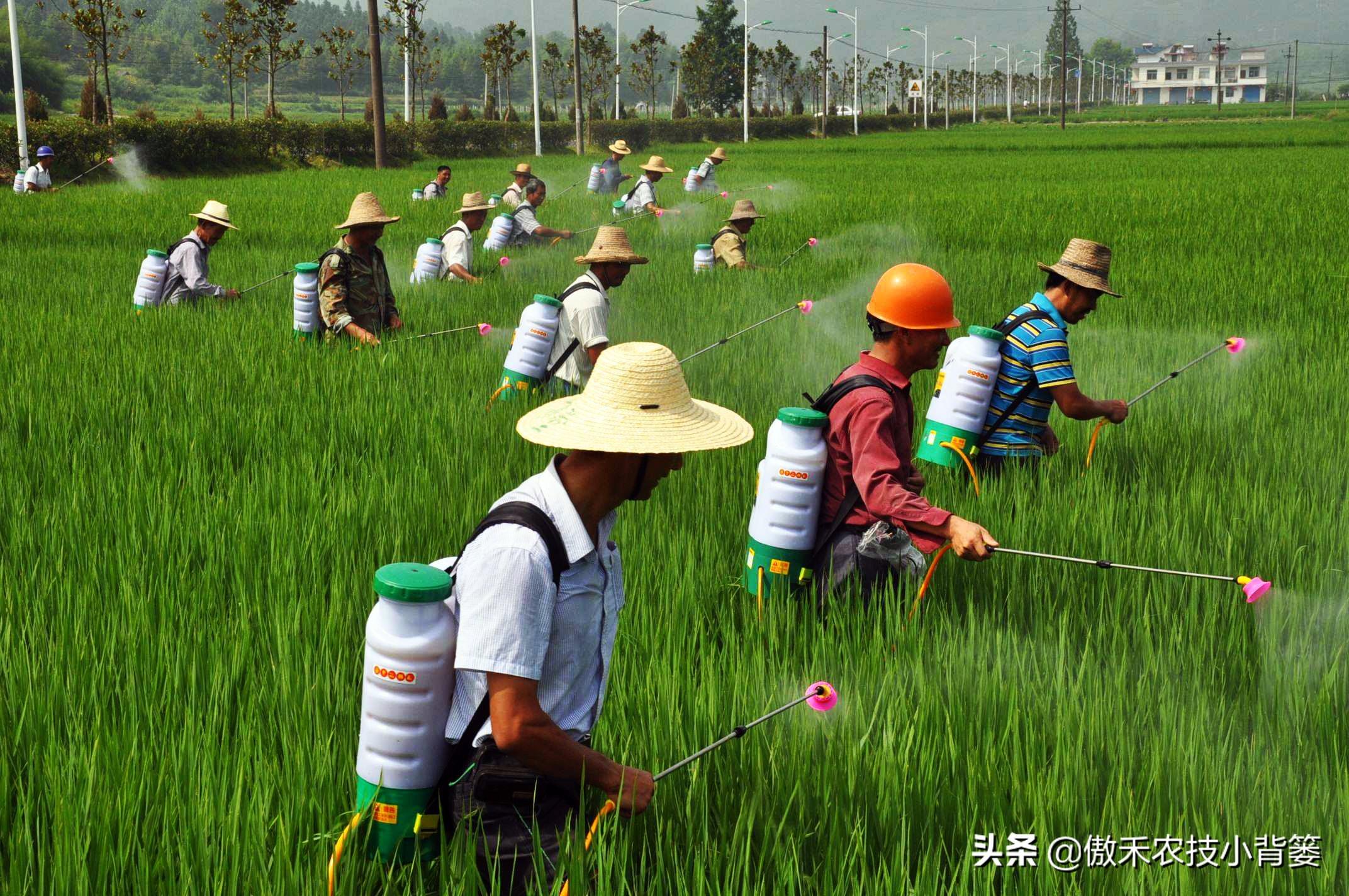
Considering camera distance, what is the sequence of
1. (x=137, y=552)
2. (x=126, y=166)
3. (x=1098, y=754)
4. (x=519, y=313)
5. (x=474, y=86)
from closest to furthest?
1. (x=1098, y=754)
2. (x=137, y=552)
3. (x=519, y=313)
4. (x=126, y=166)
5. (x=474, y=86)

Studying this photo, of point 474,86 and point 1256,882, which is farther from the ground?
point 474,86

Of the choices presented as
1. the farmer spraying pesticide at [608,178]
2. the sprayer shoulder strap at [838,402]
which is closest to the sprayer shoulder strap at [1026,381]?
the sprayer shoulder strap at [838,402]

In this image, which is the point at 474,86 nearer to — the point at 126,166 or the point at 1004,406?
the point at 126,166

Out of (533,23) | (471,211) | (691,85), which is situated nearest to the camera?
(471,211)

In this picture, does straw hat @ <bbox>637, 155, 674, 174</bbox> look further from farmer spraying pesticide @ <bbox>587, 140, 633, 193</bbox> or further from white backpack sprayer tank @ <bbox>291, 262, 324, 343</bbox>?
white backpack sprayer tank @ <bbox>291, 262, 324, 343</bbox>

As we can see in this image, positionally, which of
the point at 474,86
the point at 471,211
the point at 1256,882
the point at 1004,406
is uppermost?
the point at 474,86

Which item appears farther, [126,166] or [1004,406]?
[126,166]

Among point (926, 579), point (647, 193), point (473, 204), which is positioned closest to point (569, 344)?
point (926, 579)

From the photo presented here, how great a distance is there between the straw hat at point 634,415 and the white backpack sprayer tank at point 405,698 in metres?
0.32

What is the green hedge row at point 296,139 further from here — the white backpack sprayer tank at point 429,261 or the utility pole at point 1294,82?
the utility pole at point 1294,82

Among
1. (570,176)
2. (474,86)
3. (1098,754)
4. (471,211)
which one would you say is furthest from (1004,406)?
(474,86)

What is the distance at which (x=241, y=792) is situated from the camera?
2.49 metres

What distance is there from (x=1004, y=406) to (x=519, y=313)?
6.05 metres

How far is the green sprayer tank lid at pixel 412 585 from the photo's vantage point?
1.90m
